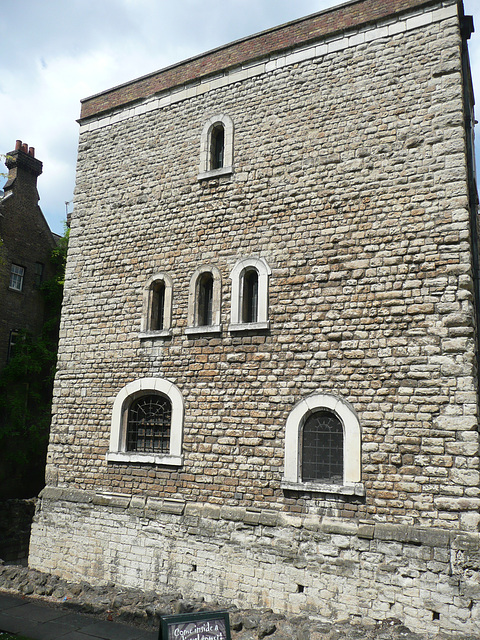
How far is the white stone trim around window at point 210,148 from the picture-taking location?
32.2 feet

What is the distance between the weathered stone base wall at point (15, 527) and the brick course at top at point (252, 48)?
10879mm

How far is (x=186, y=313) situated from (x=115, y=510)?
13.0ft

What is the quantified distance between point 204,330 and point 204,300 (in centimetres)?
74

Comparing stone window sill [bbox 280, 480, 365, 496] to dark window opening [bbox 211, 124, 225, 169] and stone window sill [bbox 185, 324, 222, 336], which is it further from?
dark window opening [bbox 211, 124, 225, 169]

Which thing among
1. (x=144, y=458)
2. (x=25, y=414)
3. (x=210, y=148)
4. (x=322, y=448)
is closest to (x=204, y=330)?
(x=144, y=458)

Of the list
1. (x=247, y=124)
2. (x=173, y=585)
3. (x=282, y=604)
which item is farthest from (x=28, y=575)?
(x=247, y=124)

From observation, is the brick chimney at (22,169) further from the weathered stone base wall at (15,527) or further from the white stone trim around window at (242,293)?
the white stone trim around window at (242,293)

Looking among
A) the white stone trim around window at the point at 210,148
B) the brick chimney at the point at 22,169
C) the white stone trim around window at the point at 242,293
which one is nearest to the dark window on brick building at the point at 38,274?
the brick chimney at the point at 22,169

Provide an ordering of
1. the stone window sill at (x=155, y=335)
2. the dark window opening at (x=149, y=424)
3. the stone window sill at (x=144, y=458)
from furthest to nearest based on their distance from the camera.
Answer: the stone window sill at (x=155, y=335), the dark window opening at (x=149, y=424), the stone window sill at (x=144, y=458)

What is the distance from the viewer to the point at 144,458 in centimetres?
→ 945

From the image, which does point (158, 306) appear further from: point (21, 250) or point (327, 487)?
point (21, 250)

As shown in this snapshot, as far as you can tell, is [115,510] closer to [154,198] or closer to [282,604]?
[282,604]

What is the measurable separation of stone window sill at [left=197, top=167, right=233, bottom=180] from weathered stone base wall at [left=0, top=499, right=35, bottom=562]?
10.6 m

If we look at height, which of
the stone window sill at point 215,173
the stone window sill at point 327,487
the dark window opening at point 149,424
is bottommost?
the stone window sill at point 327,487
